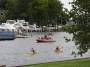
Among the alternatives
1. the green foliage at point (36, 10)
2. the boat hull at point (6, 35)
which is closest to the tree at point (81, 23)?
the boat hull at point (6, 35)

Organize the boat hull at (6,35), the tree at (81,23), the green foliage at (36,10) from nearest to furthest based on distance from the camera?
the tree at (81,23), the boat hull at (6,35), the green foliage at (36,10)

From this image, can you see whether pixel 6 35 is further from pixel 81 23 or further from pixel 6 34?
pixel 81 23

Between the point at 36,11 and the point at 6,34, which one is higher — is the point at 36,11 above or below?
above

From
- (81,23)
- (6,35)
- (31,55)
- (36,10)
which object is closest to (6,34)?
(6,35)

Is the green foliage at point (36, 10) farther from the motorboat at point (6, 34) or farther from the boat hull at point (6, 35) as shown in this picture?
the boat hull at point (6, 35)

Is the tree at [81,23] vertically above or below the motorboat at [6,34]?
above

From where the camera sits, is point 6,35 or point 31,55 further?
point 6,35

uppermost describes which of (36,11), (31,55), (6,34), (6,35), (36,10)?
(36,10)

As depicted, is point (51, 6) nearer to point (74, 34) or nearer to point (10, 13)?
point (10, 13)

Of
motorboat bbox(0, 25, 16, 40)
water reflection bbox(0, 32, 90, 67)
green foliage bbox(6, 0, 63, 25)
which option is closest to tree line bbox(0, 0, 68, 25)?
green foliage bbox(6, 0, 63, 25)

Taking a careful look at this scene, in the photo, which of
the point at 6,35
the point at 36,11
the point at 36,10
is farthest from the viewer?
the point at 36,11

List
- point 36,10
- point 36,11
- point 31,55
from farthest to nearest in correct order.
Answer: point 36,11, point 36,10, point 31,55

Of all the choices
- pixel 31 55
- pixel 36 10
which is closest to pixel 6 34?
pixel 31 55

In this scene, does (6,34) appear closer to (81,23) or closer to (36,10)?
(36,10)
